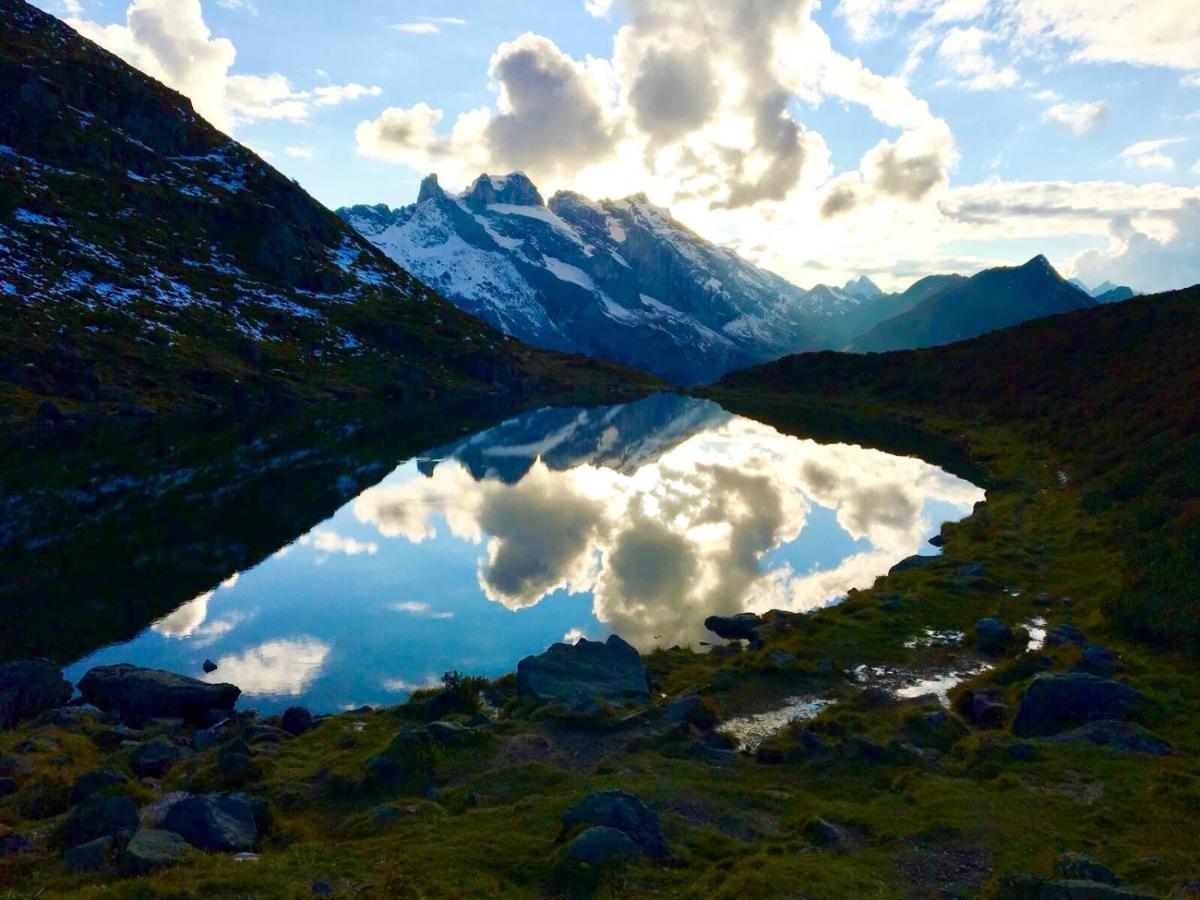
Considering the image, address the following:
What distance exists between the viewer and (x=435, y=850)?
15.4 metres

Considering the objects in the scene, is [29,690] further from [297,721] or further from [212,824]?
[212,824]

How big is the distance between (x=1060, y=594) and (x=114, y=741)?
3821 centimetres

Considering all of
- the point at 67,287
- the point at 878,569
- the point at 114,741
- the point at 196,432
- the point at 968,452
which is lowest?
the point at 114,741

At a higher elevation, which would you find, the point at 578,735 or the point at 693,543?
the point at 693,543

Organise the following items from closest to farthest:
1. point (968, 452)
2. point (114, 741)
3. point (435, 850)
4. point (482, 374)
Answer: point (435, 850) → point (114, 741) → point (968, 452) → point (482, 374)

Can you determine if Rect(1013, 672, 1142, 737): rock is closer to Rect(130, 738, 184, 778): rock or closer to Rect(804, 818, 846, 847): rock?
Rect(804, 818, 846, 847): rock

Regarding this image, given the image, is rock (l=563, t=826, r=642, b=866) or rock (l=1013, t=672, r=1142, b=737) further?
rock (l=1013, t=672, r=1142, b=737)

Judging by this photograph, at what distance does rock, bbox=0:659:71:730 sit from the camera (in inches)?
972

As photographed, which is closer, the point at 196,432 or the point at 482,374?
the point at 196,432

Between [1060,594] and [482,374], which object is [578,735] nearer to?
[1060,594]

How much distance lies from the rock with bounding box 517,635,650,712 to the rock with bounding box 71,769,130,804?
11694 mm

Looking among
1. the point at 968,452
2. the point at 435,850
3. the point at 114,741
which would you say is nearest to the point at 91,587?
the point at 114,741

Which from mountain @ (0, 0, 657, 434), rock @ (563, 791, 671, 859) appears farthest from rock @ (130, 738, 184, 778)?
mountain @ (0, 0, 657, 434)

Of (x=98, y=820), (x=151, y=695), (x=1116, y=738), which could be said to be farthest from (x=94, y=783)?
(x=1116, y=738)
